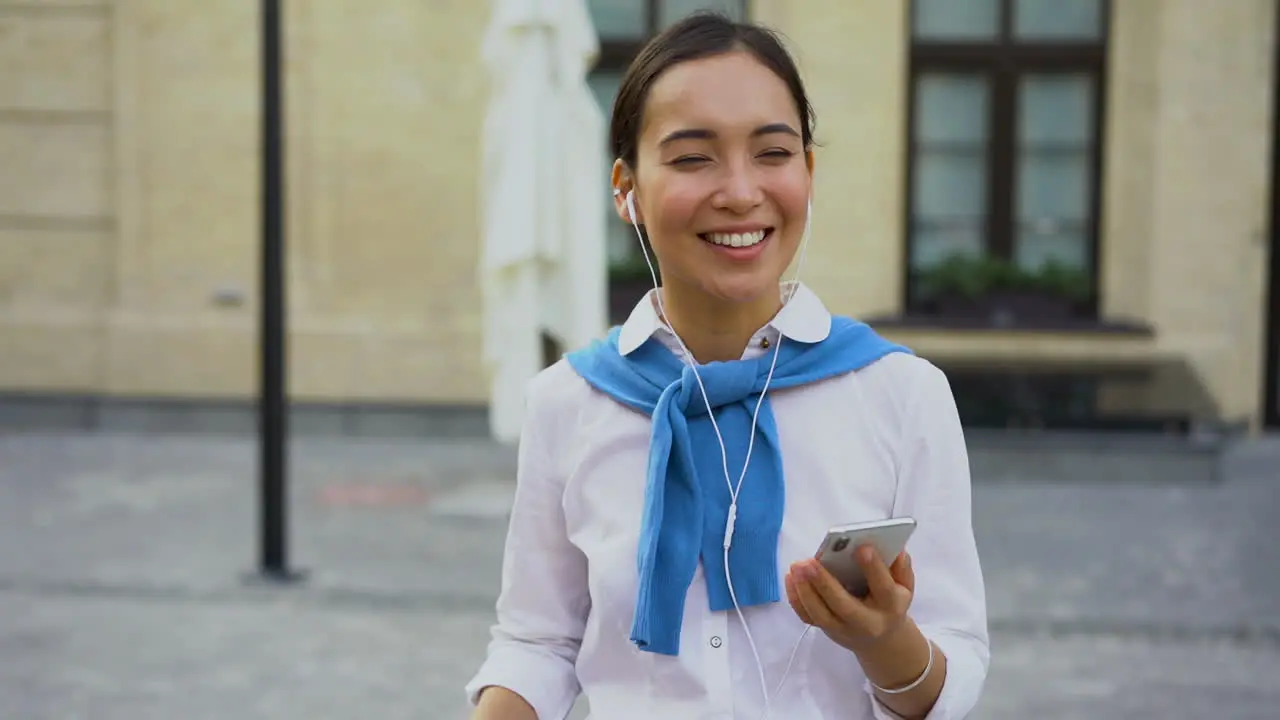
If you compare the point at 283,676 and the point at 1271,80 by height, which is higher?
the point at 1271,80

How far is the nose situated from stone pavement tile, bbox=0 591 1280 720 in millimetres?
3127

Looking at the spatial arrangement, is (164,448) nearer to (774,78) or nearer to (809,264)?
(809,264)

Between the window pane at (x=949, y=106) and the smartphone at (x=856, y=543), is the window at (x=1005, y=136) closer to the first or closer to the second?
the window pane at (x=949, y=106)

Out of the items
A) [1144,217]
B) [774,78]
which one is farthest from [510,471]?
[774,78]

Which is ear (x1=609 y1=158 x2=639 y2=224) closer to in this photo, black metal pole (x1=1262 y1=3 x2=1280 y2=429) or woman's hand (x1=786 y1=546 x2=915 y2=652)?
woman's hand (x1=786 y1=546 x2=915 y2=652)

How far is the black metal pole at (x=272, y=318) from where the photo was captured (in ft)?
19.6

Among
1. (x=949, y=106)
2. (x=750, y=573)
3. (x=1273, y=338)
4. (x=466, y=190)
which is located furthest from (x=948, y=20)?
(x=750, y=573)

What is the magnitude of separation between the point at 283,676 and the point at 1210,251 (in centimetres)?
747

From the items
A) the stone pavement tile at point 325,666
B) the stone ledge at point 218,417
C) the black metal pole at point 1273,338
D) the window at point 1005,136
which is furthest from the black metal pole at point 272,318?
the black metal pole at point 1273,338

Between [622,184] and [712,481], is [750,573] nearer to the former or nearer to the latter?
[712,481]

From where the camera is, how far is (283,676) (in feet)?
15.5

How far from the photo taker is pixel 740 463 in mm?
1539

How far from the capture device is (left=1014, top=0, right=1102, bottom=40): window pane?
34.3ft

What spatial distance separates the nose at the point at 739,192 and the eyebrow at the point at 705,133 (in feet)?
0.12
